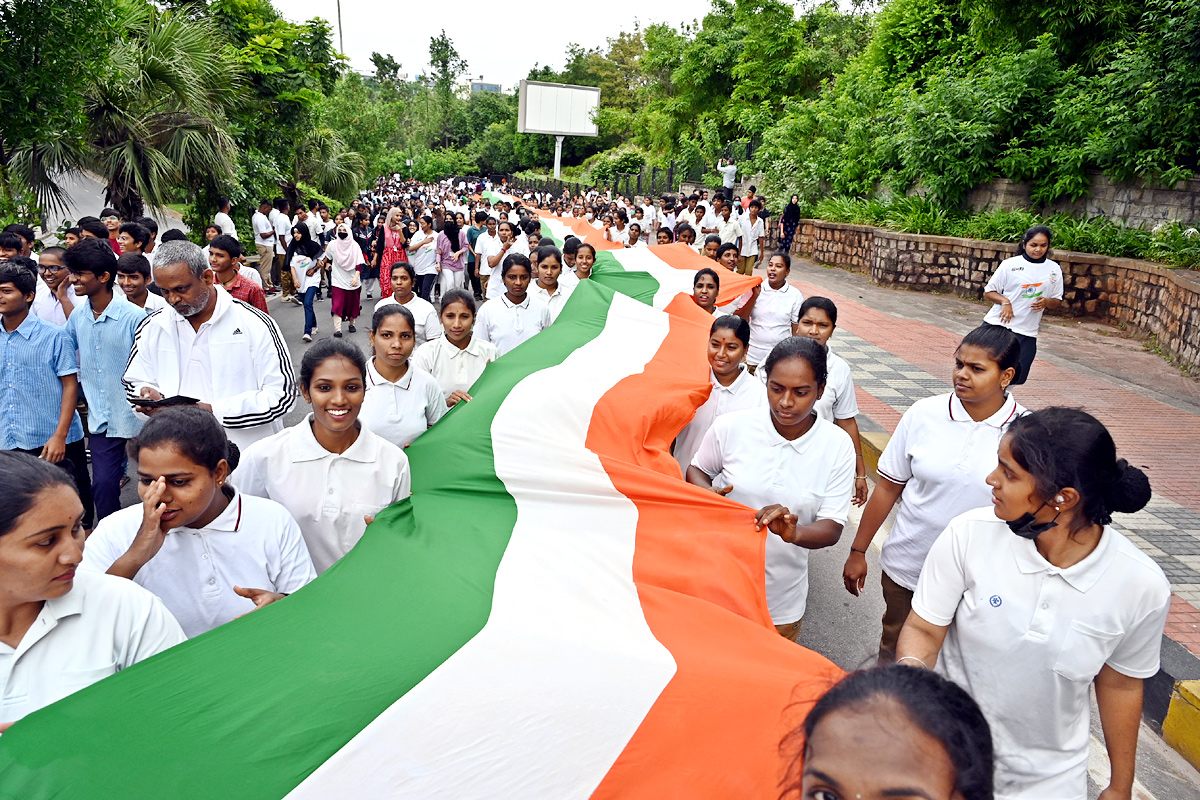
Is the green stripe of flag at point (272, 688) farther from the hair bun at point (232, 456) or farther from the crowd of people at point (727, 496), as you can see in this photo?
the hair bun at point (232, 456)

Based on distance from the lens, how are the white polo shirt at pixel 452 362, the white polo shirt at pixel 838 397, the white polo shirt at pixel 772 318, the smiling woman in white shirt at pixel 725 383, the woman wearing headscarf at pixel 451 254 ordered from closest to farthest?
the smiling woman in white shirt at pixel 725 383
the white polo shirt at pixel 838 397
the white polo shirt at pixel 452 362
the white polo shirt at pixel 772 318
the woman wearing headscarf at pixel 451 254

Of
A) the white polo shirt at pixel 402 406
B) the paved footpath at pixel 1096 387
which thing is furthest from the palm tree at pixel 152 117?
the paved footpath at pixel 1096 387

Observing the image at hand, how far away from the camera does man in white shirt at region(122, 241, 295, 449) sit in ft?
12.5

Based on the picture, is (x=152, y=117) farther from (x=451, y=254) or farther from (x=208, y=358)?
(x=208, y=358)

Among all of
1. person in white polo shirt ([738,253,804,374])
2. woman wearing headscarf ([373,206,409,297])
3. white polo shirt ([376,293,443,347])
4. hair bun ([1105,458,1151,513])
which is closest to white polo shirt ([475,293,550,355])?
white polo shirt ([376,293,443,347])

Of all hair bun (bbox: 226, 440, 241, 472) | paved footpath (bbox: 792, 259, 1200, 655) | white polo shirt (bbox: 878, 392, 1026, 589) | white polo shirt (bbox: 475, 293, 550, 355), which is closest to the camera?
hair bun (bbox: 226, 440, 241, 472)

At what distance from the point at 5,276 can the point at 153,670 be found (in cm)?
333

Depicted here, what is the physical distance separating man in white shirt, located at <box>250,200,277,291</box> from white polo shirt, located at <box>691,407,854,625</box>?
39.5 ft

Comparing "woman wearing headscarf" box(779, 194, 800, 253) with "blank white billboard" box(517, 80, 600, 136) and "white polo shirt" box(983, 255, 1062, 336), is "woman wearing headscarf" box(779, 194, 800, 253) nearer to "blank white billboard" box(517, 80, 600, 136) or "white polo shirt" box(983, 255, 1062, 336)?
"white polo shirt" box(983, 255, 1062, 336)

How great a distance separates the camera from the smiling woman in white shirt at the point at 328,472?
289 centimetres

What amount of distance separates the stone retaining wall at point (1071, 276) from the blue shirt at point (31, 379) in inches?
439

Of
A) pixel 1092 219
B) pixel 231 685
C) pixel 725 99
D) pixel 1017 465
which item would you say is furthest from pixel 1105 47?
pixel 725 99

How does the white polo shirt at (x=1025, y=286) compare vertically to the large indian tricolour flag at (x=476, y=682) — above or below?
above

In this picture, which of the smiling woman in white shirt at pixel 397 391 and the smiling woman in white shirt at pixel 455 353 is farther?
the smiling woman in white shirt at pixel 455 353
